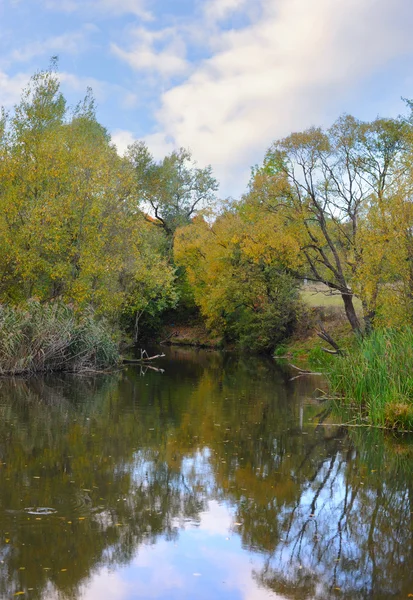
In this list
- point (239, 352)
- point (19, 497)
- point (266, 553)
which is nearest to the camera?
point (266, 553)

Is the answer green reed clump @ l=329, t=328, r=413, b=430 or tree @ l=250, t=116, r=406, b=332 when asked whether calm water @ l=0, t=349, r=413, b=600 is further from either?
tree @ l=250, t=116, r=406, b=332

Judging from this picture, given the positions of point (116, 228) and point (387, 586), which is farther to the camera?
point (116, 228)

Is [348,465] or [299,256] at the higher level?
[299,256]

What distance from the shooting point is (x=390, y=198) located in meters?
20.9

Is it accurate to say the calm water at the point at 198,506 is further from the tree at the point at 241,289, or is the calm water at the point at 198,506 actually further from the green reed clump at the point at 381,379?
the tree at the point at 241,289

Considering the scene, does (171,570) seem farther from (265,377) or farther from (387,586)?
(265,377)

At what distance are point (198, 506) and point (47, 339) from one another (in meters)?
14.8

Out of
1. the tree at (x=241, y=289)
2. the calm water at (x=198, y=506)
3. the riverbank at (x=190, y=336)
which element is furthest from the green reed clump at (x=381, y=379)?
the riverbank at (x=190, y=336)

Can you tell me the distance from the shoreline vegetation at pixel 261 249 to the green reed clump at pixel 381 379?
Result: 0.04 m

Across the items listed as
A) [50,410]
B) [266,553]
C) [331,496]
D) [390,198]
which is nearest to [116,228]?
[390,198]

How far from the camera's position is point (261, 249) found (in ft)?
101

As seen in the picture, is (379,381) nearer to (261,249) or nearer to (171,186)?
(261,249)

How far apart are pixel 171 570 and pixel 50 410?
32.1ft

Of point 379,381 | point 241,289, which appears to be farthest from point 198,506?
point 241,289
